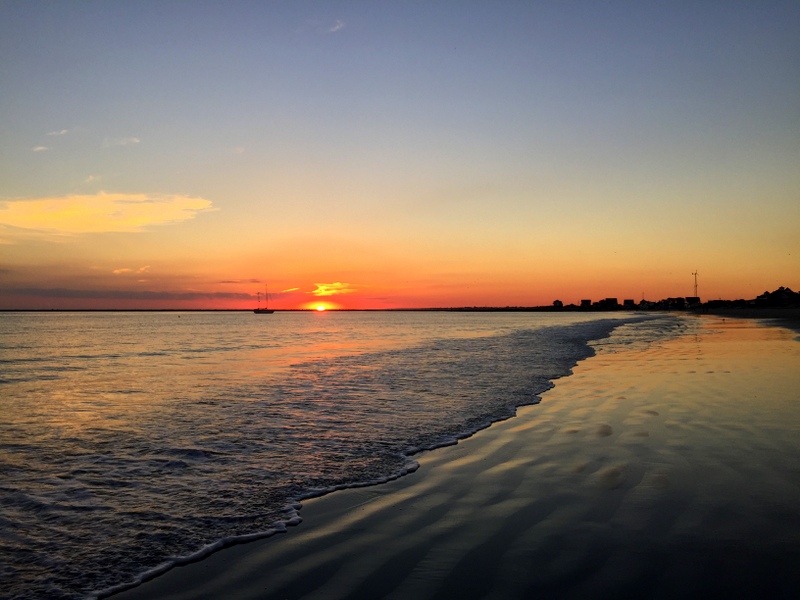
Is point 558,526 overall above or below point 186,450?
above

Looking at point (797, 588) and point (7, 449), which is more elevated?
point (797, 588)

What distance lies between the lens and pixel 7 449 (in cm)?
1048

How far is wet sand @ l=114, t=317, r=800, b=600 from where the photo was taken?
15.1ft

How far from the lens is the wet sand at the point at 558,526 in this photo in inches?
181

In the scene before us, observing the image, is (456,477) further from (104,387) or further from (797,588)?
(104,387)

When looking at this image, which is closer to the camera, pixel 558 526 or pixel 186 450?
pixel 558 526

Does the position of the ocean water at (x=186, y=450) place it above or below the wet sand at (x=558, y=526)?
below

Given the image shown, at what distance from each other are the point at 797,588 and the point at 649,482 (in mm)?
3071

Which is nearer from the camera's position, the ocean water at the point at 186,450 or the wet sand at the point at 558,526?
the wet sand at the point at 558,526

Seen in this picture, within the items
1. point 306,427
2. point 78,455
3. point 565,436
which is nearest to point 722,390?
point 565,436

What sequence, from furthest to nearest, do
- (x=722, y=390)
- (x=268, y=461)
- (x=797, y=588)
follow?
(x=722, y=390)
(x=268, y=461)
(x=797, y=588)

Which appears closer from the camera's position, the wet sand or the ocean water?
the wet sand

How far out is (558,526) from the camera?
5875 millimetres

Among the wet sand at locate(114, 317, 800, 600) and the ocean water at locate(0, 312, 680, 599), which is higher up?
the wet sand at locate(114, 317, 800, 600)
